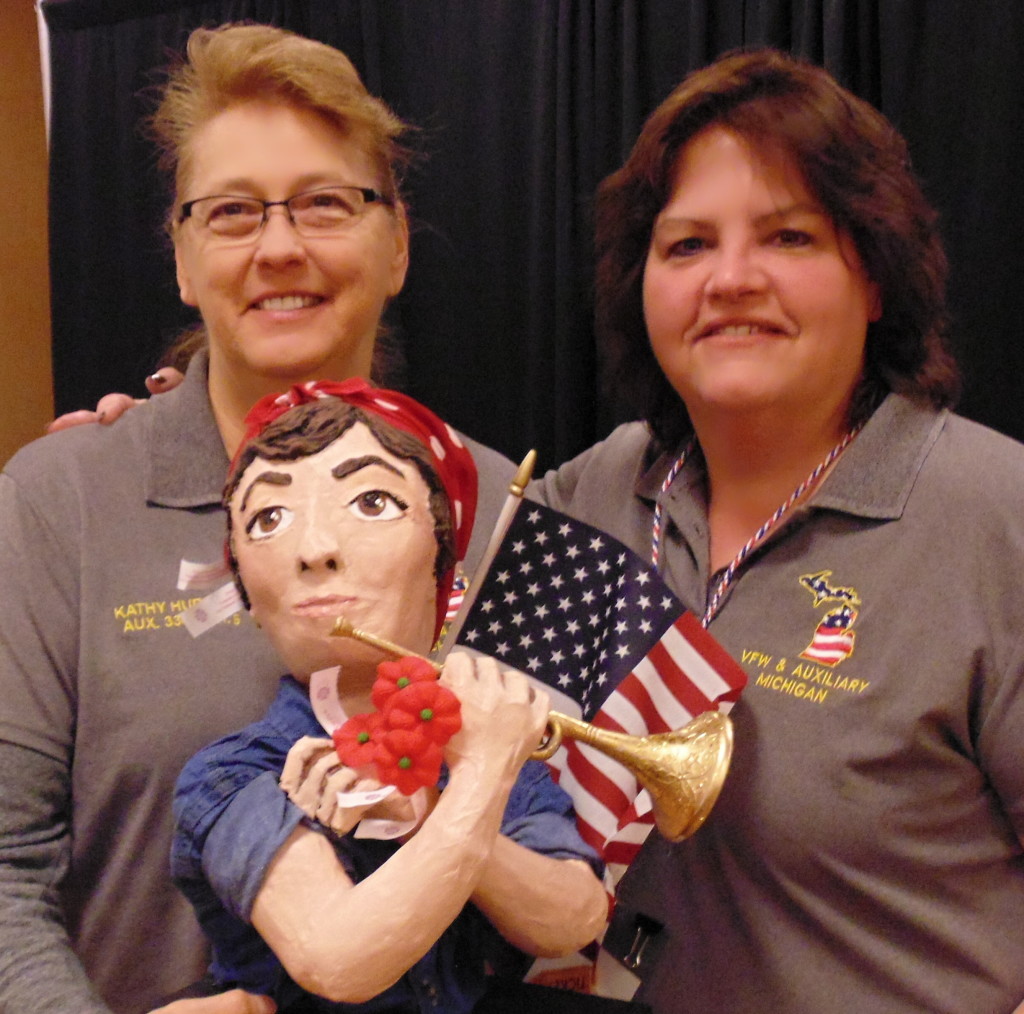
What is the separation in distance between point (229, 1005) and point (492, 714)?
0.41 meters

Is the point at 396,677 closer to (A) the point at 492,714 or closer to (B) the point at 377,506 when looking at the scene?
(A) the point at 492,714

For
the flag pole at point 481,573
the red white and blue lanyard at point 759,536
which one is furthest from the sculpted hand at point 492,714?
the red white and blue lanyard at point 759,536

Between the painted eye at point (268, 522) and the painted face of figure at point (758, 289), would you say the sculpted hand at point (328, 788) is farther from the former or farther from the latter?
the painted face of figure at point (758, 289)

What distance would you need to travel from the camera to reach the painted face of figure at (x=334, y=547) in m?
1.05

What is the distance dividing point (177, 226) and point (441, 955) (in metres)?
1.08

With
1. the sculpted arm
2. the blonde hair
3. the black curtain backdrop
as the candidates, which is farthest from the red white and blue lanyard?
the black curtain backdrop

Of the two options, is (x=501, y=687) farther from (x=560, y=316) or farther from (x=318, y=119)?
(x=560, y=316)

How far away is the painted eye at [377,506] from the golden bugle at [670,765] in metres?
0.13

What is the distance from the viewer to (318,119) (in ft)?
4.98

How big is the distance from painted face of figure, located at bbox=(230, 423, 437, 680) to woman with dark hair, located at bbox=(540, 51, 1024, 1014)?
495 millimetres

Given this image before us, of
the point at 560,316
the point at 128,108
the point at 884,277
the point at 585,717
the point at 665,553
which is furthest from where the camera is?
the point at 128,108

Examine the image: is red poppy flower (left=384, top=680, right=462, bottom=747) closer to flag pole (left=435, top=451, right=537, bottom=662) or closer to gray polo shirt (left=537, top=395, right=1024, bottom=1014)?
flag pole (left=435, top=451, right=537, bottom=662)

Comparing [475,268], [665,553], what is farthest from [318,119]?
[475,268]

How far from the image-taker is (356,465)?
1088 mm
